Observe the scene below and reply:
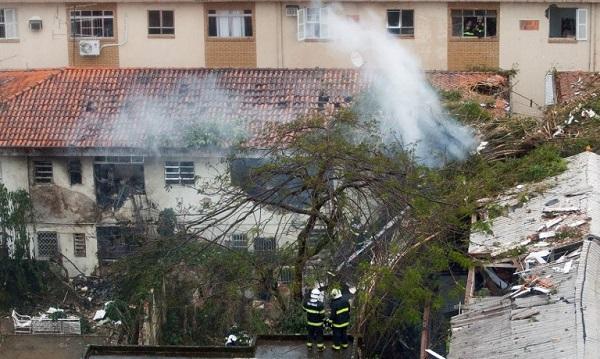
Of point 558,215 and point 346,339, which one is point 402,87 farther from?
point 346,339

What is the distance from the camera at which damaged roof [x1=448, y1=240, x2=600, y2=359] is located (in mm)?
13992

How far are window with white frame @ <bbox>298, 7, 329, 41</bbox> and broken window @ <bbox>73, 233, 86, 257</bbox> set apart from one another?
7.39m

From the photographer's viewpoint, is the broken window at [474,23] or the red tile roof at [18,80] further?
the broken window at [474,23]

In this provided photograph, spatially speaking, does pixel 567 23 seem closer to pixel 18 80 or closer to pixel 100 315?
pixel 18 80

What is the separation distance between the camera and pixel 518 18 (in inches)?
1179

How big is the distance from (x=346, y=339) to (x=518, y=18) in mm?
15341

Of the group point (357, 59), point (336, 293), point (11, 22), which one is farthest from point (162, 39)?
point (336, 293)

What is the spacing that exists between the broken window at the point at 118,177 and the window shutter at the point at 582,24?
10.7m

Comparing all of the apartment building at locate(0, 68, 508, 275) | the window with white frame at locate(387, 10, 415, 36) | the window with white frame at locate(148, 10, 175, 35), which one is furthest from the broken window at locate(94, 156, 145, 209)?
the window with white frame at locate(387, 10, 415, 36)

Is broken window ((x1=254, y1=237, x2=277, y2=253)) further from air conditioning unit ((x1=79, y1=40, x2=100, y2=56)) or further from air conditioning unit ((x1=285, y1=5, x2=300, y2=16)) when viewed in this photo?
air conditioning unit ((x1=79, y1=40, x2=100, y2=56))

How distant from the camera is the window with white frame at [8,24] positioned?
3136cm

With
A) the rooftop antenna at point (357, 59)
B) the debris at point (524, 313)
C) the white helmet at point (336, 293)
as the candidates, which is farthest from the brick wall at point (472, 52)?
the debris at point (524, 313)

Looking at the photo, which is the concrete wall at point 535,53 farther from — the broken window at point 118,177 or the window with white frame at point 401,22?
the broken window at point 118,177

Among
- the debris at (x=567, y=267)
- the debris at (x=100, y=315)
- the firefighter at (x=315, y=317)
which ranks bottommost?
the debris at (x=100, y=315)
